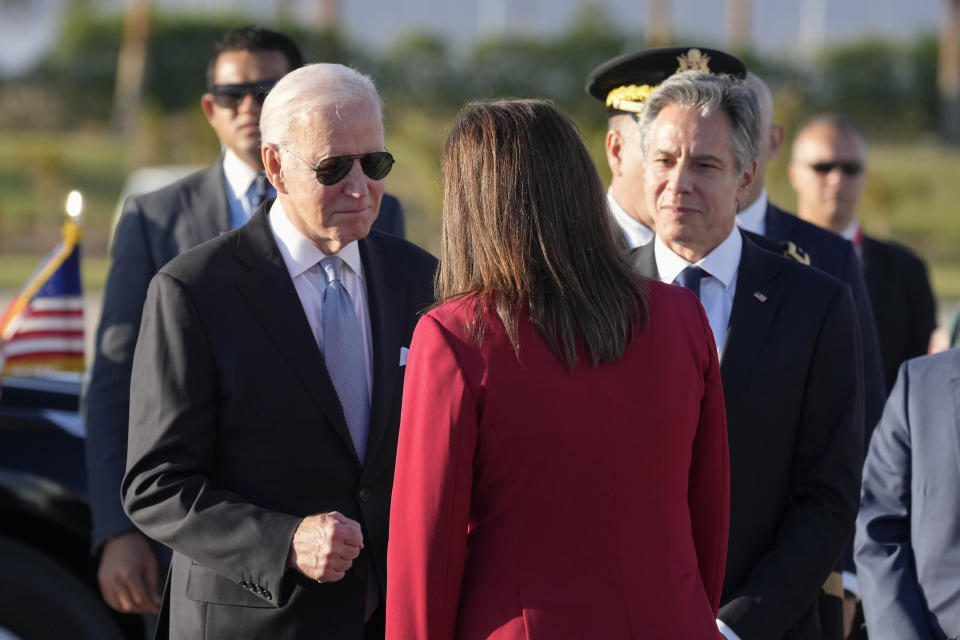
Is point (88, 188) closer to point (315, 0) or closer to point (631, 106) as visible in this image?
point (315, 0)

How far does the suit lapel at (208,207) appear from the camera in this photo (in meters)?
3.97

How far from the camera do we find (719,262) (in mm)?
3254

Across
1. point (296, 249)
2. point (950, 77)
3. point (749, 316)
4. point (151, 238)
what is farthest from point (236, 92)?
point (950, 77)

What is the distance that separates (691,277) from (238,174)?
164 centimetres


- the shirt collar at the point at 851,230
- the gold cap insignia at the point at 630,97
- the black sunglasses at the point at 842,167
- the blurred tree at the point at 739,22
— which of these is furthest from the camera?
the blurred tree at the point at 739,22

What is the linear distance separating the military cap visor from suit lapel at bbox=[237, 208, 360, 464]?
1.40 metres

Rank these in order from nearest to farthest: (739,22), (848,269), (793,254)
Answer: (793,254)
(848,269)
(739,22)

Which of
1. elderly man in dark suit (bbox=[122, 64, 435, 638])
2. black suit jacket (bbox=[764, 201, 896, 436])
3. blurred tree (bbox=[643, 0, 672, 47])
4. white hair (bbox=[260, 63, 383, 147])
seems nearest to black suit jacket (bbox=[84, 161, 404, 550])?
elderly man in dark suit (bbox=[122, 64, 435, 638])

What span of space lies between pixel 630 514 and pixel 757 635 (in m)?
0.74

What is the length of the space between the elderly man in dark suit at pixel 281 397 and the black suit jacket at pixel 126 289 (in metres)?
0.67

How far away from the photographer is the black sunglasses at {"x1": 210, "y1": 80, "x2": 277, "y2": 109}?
4.26 meters

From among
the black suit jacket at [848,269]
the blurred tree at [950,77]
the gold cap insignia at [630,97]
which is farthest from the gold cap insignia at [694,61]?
the blurred tree at [950,77]

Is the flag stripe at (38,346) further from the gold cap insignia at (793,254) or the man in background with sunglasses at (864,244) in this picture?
the man in background with sunglasses at (864,244)

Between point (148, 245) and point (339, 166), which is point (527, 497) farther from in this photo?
point (148, 245)
